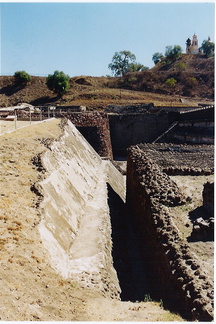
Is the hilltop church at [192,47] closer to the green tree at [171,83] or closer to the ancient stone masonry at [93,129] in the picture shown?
the green tree at [171,83]

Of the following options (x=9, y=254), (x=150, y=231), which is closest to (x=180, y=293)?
(x=9, y=254)

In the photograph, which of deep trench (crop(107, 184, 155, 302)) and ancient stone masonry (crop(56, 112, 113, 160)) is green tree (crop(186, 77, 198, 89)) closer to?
ancient stone masonry (crop(56, 112, 113, 160))

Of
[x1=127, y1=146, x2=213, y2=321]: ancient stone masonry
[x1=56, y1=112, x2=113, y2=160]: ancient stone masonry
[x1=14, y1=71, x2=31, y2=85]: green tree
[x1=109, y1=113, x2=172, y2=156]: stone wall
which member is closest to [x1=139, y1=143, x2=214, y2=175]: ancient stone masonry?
[x1=127, y1=146, x2=213, y2=321]: ancient stone masonry

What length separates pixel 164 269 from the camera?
8.95m

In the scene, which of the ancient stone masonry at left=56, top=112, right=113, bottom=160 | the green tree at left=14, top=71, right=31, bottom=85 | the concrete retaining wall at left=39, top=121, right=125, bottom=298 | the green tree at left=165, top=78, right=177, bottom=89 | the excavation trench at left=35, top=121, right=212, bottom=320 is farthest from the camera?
the green tree at left=14, top=71, right=31, bottom=85

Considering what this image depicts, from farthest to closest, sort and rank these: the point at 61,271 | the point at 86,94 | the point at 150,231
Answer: the point at 86,94
the point at 150,231
the point at 61,271

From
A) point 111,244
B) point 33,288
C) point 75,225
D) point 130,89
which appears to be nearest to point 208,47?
point 130,89

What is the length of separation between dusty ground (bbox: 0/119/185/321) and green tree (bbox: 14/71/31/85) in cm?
6850

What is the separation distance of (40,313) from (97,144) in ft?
85.2

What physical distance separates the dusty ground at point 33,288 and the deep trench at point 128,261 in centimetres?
180

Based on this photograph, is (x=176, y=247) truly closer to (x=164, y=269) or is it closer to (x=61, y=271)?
(x=164, y=269)

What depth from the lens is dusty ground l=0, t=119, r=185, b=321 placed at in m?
6.01

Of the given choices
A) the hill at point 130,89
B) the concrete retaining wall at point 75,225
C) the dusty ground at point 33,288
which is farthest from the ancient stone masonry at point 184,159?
the hill at point 130,89

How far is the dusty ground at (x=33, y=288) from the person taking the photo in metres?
6.01
